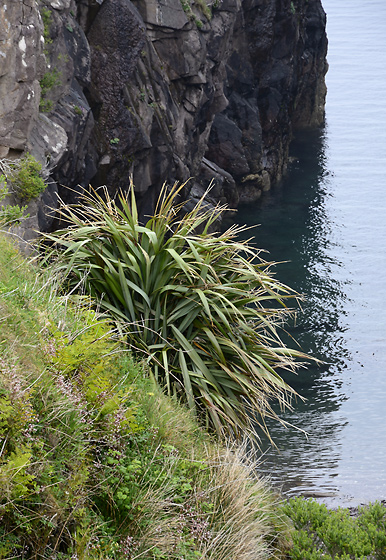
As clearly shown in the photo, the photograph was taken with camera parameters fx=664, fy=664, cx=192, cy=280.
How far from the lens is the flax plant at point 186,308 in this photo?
6.32 metres

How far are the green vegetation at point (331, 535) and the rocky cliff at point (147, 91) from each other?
586cm

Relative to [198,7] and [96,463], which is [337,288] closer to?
[198,7]

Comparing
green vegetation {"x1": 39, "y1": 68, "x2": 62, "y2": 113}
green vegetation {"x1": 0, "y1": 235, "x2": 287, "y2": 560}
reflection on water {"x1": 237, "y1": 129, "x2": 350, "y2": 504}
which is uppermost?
green vegetation {"x1": 39, "y1": 68, "x2": 62, "y2": 113}

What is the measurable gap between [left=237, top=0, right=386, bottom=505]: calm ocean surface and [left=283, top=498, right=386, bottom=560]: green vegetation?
301 centimetres

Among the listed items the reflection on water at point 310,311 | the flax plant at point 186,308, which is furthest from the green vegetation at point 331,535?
the reflection on water at point 310,311

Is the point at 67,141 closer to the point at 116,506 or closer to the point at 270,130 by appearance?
the point at 116,506

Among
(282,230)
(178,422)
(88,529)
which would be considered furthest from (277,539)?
(282,230)

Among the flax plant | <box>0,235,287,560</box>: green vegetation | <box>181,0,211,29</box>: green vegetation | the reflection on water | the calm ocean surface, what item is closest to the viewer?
<box>0,235,287,560</box>: green vegetation

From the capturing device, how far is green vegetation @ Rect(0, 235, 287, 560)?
3.48 meters

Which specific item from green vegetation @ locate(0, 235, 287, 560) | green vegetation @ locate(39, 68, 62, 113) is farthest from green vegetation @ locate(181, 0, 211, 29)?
green vegetation @ locate(0, 235, 287, 560)

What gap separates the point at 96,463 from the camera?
3.98 m

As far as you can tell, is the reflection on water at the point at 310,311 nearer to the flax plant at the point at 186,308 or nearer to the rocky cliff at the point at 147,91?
the flax plant at the point at 186,308

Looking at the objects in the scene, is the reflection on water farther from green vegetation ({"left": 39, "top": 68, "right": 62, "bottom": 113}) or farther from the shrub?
green vegetation ({"left": 39, "top": 68, "right": 62, "bottom": 113})

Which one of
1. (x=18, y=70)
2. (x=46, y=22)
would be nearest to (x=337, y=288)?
(x=46, y=22)
